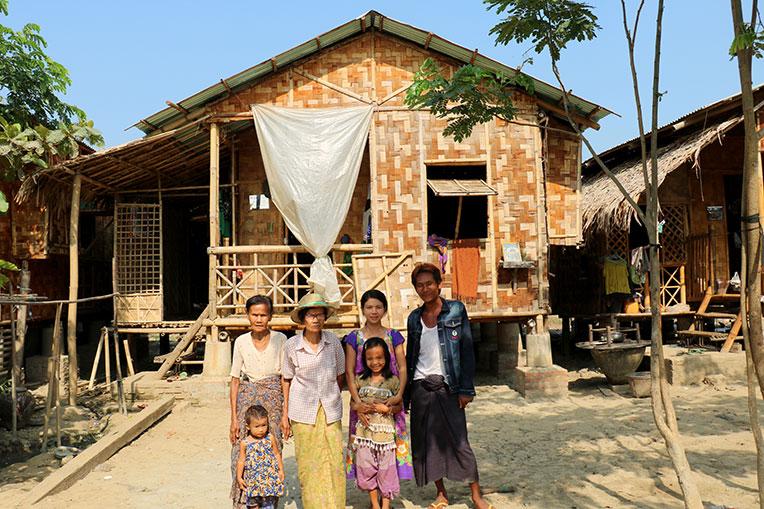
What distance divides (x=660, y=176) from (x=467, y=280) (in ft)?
11.7

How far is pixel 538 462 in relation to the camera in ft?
16.9

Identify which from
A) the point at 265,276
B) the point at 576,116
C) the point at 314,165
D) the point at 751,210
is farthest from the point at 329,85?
the point at 751,210

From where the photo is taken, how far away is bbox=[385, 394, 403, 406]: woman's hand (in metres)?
3.75

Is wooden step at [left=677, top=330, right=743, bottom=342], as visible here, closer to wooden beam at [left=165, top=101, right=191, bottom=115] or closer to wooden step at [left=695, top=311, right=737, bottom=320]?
wooden step at [left=695, top=311, right=737, bottom=320]

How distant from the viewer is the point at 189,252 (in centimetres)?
1345

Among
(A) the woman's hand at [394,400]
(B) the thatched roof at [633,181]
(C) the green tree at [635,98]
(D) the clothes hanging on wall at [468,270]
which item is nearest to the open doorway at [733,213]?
(B) the thatched roof at [633,181]

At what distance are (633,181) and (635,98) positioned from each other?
6.78 meters

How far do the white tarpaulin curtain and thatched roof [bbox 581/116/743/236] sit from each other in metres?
4.25

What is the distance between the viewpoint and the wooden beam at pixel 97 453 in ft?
14.9

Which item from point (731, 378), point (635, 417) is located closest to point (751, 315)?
point (635, 417)

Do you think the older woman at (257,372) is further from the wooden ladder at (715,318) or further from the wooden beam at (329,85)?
the wooden ladder at (715,318)

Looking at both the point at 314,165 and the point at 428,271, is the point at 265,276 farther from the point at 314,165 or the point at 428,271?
the point at 428,271

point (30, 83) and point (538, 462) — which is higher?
point (30, 83)

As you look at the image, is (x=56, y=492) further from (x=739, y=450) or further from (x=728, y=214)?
(x=728, y=214)
